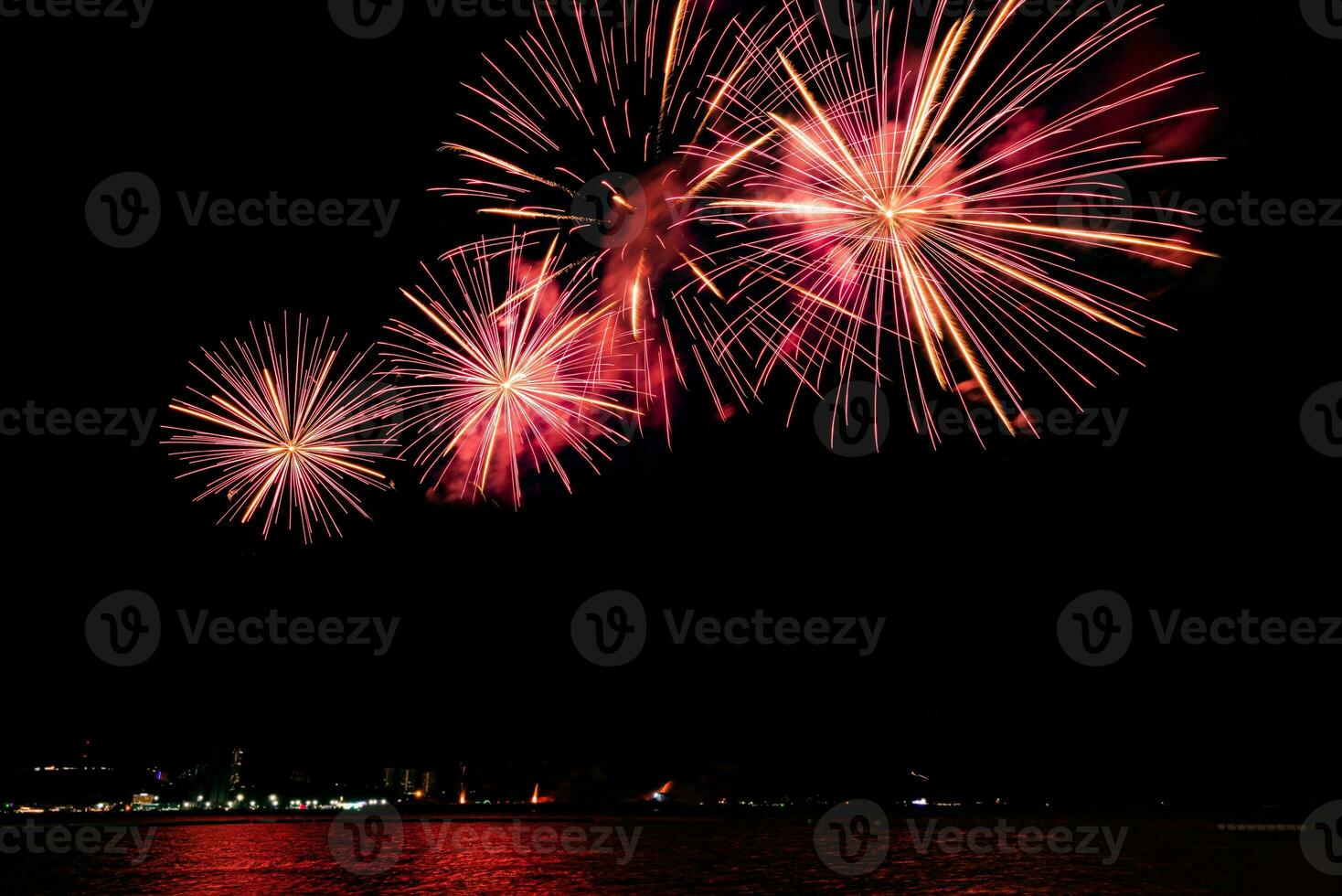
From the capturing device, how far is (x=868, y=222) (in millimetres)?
12234

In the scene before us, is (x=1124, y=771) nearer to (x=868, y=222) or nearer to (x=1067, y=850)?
(x=1067, y=850)

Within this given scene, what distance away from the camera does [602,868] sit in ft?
57.5

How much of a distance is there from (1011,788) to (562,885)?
77.1 m

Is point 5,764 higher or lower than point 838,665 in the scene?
lower

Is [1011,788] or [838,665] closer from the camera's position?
[838,665]

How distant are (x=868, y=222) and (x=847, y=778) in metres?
78.6

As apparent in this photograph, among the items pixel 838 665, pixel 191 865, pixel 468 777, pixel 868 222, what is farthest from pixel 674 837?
pixel 468 777

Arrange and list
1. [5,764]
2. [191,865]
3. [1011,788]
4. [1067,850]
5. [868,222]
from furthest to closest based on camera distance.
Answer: [1011,788], [5,764], [1067,850], [191,865], [868,222]

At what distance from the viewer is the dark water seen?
1438 centimetres

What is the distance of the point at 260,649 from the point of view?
205ft

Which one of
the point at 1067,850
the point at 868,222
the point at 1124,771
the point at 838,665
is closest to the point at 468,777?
the point at 838,665

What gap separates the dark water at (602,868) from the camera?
14375mm

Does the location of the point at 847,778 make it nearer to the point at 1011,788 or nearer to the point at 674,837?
the point at 1011,788

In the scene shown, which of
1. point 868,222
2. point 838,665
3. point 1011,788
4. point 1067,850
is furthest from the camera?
point 1011,788
